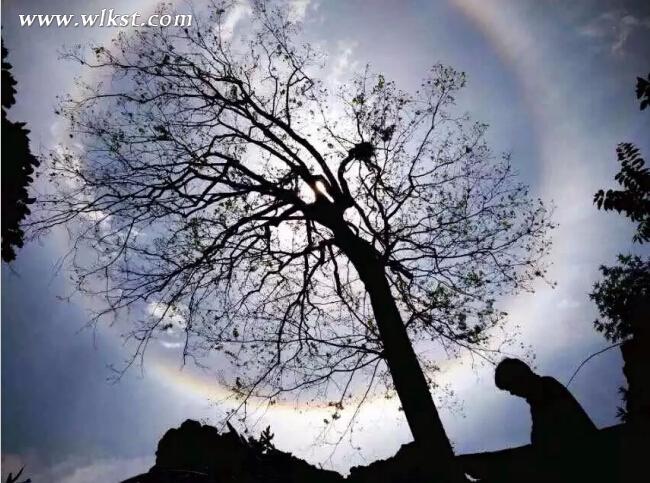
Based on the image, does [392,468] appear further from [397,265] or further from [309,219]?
[309,219]

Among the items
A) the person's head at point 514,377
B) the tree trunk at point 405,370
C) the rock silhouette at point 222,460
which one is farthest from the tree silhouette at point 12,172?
the person's head at point 514,377

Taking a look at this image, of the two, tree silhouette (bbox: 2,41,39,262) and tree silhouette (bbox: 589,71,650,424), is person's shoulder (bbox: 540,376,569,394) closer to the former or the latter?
tree silhouette (bbox: 589,71,650,424)

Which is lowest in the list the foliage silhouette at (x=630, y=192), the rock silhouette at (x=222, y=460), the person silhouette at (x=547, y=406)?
the rock silhouette at (x=222, y=460)

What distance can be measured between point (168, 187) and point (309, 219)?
3.76 metres

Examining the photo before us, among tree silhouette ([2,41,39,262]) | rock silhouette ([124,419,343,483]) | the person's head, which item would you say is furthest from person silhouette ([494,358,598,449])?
tree silhouette ([2,41,39,262])

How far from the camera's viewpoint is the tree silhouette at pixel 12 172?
8.38 m

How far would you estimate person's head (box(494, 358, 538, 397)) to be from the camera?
6176mm

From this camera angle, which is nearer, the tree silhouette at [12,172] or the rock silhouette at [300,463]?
the rock silhouette at [300,463]

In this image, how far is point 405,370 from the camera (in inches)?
316

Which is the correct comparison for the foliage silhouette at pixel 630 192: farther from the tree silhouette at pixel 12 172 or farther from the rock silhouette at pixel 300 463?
the tree silhouette at pixel 12 172

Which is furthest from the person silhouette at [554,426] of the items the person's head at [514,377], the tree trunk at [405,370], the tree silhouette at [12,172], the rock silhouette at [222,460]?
the tree silhouette at [12,172]

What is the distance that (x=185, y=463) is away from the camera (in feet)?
32.6

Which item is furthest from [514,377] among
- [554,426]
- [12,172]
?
[12,172]

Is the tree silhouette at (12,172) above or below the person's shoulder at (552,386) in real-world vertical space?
above
